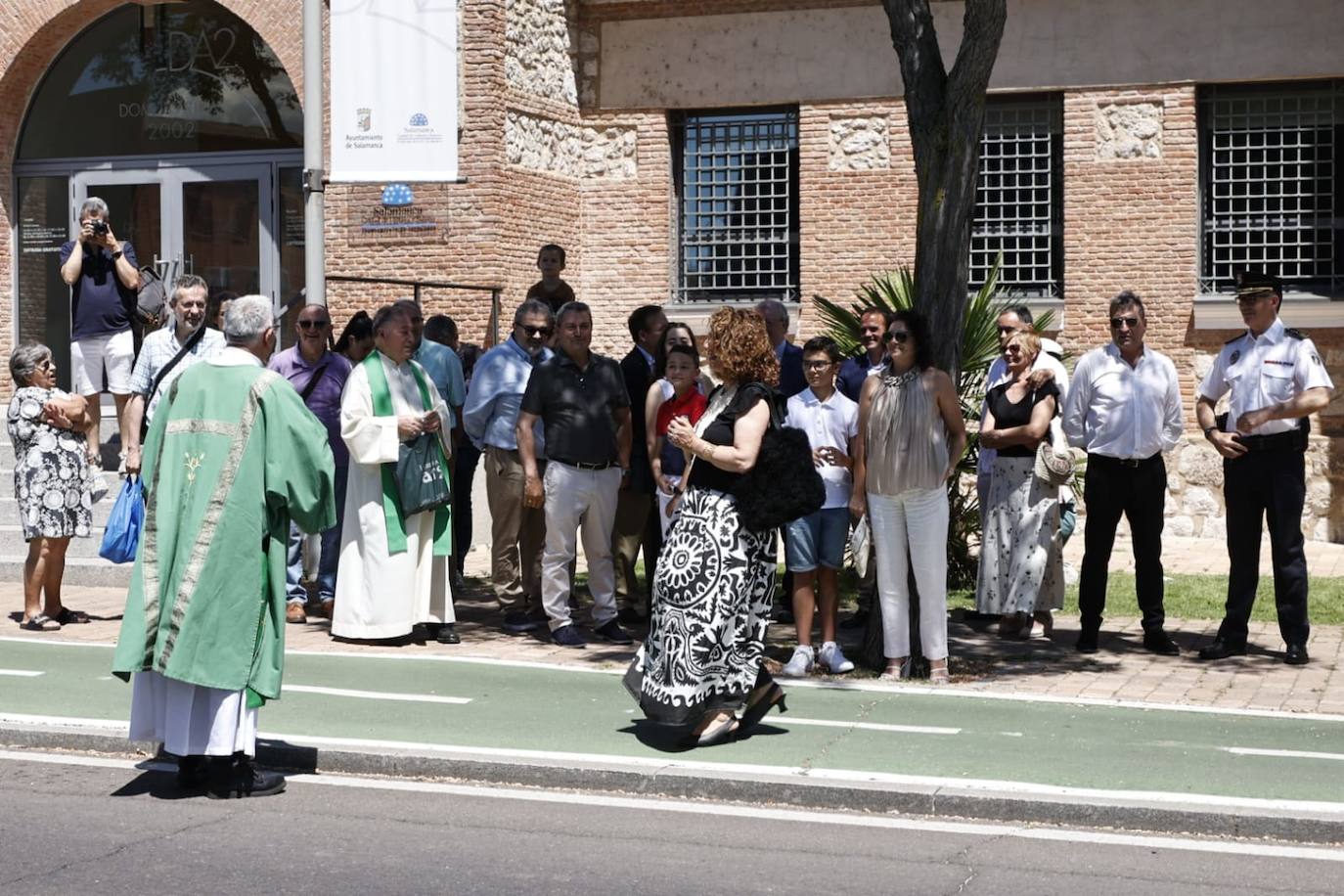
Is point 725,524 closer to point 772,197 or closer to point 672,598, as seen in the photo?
point 672,598

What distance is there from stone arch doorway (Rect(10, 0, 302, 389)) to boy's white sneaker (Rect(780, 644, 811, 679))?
1206 centimetres

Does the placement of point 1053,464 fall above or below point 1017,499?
above

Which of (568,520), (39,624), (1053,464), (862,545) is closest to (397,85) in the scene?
(39,624)

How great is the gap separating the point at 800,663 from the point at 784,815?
9.73ft

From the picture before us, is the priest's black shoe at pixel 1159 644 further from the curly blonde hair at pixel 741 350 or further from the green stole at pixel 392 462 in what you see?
the green stole at pixel 392 462

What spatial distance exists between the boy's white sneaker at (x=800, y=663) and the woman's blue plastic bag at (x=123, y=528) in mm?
3948

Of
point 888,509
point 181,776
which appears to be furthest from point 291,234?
point 181,776

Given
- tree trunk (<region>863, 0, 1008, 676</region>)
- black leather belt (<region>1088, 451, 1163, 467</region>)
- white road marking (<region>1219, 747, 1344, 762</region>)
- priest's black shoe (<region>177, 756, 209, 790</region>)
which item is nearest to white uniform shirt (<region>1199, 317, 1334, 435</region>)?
black leather belt (<region>1088, 451, 1163, 467</region>)

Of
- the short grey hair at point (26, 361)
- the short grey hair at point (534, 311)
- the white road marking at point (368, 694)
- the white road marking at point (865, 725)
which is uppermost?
the short grey hair at point (534, 311)

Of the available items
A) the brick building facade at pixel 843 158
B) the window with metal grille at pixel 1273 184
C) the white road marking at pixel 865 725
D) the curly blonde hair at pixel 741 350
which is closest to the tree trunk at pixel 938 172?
the white road marking at pixel 865 725

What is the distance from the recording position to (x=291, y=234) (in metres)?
21.2

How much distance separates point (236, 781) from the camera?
25.6 feet

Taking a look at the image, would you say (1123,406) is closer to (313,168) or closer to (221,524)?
(221,524)

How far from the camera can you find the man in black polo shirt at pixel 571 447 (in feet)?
38.5
